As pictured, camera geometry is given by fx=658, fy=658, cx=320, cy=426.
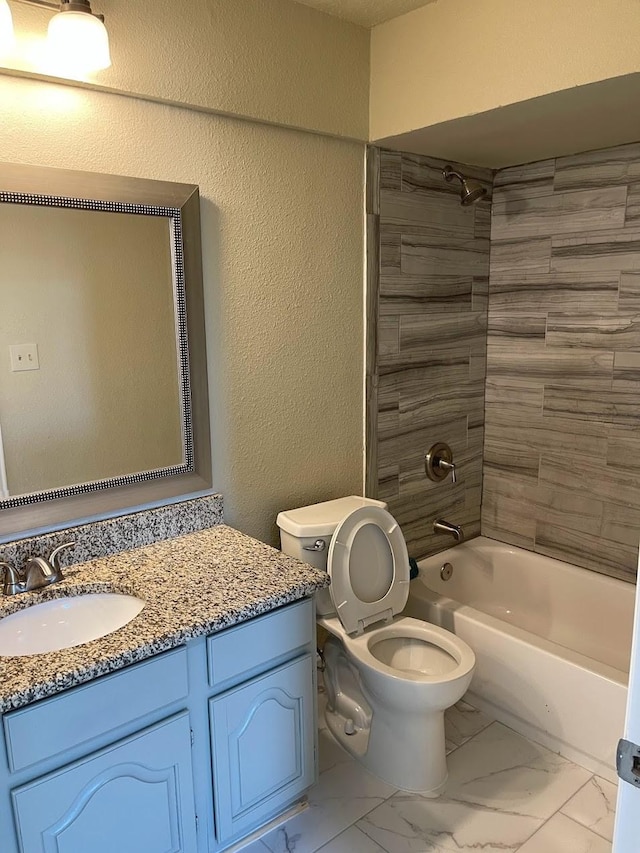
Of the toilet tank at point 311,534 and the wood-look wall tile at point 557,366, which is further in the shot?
the wood-look wall tile at point 557,366

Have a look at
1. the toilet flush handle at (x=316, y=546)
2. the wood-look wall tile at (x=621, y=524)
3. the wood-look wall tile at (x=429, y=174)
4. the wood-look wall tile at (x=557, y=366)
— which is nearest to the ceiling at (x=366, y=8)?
the wood-look wall tile at (x=429, y=174)

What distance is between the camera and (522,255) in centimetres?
→ 291

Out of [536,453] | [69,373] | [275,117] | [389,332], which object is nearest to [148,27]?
[275,117]

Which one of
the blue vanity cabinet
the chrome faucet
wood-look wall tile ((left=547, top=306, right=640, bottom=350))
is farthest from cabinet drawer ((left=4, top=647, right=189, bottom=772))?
wood-look wall tile ((left=547, top=306, right=640, bottom=350))

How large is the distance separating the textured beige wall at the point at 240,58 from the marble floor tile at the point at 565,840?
234 cm

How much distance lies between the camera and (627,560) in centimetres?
270

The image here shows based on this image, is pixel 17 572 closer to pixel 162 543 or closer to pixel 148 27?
pixel 162 543

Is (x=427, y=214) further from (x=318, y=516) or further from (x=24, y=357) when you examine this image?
(x=24, y=357)

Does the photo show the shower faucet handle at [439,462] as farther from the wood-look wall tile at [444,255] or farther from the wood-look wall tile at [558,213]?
the wood-look wall tile at [558,213]

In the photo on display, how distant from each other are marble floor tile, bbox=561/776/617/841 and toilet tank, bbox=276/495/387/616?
95 centimetres

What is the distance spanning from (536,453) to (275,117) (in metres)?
1.79

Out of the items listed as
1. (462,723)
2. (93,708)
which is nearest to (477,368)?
(462,723)

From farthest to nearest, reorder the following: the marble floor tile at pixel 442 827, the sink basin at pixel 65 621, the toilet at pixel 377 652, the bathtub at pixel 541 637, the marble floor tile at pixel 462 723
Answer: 1. the marble floor tile at pixel 462 723
2. the bathtub at pixel 541 637
3. the toilet at pixel 377 652
4. the marble floor tile at pixel 442 827
5. the sink basin at pixel 65 621

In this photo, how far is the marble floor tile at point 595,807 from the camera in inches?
76.9
